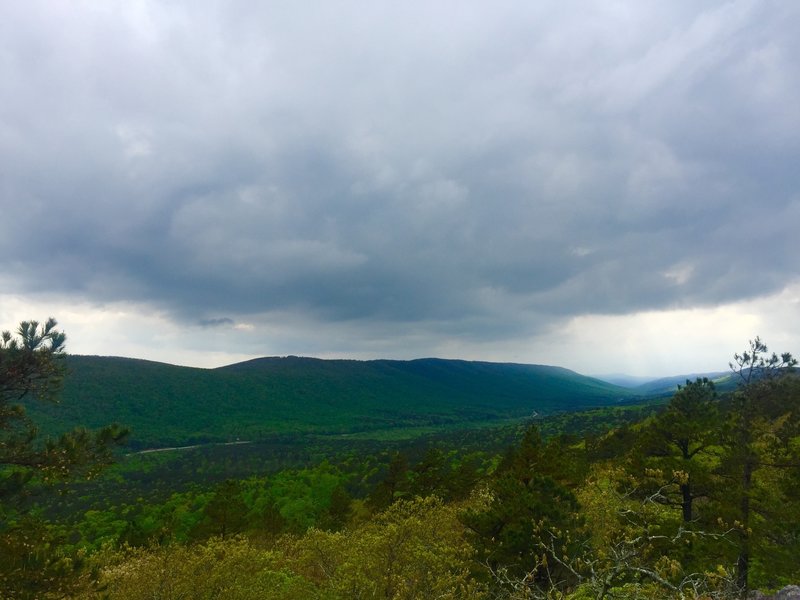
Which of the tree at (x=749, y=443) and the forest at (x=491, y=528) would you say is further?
the tree at (x=749, y=443)

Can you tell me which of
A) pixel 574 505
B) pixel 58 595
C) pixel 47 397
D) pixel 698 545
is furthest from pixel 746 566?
pixel 47 397

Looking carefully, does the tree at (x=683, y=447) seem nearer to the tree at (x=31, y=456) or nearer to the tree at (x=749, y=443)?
the tree at (x=749, y=443)

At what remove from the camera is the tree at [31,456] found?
14.3m

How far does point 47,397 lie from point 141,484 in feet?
444

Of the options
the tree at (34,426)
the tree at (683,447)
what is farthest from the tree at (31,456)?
the tree at (683,447)

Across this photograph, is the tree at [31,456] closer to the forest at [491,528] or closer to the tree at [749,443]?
the forest at [491,528]

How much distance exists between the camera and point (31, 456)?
49.3ft

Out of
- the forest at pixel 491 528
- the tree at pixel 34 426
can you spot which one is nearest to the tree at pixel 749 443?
the forest at pixel 491 528

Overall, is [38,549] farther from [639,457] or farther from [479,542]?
[639,457]

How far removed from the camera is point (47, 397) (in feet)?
49.9

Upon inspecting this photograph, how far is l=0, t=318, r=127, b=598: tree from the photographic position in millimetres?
14320

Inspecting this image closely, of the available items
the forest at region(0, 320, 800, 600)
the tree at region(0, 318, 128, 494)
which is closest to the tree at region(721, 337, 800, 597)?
the forest at region(0, 320, 800, 600)

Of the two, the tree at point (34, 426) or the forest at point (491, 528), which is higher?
the tree at point (34, 426)

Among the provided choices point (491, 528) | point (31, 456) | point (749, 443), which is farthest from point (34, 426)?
point (749, 443)
